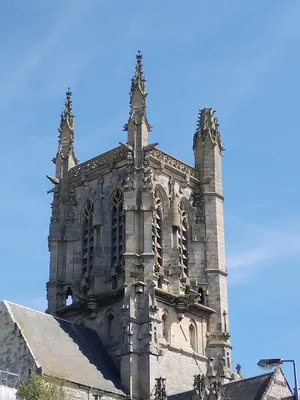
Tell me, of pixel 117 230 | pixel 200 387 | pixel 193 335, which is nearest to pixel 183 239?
pixel 117 230

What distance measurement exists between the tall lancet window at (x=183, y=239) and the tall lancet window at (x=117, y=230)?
311 centimetres

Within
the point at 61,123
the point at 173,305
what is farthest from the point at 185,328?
the point at 61,123

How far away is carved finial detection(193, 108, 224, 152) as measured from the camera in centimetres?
5344

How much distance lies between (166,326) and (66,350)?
5.48 meters

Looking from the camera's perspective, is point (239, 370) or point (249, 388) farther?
point (239, 370)

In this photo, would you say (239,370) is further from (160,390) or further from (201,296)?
(160,390)

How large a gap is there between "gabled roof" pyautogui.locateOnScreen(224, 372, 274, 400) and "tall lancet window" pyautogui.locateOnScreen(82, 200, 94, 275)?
1062 cm

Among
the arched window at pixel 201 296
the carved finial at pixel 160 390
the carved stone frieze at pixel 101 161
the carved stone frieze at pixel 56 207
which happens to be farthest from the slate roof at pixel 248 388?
the carved stone frieze at pixel 101 161

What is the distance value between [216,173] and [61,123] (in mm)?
8833

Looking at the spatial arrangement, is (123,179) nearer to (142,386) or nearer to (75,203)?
(75,203)

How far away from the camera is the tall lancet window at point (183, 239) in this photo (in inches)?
1930

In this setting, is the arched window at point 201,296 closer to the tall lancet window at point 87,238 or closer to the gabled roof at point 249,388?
the tall lancet window at point 87,238

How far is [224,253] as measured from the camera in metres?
50.7

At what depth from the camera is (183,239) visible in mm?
49906
